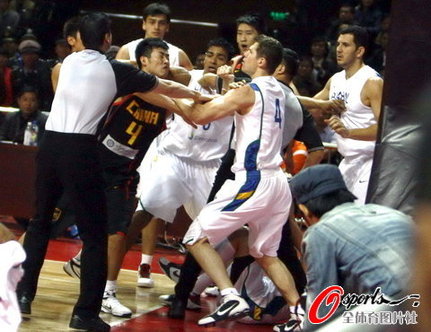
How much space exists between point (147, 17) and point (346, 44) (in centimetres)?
199

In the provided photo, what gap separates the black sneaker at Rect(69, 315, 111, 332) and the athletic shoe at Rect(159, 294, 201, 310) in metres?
1.29

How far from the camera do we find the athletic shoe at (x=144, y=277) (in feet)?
27.5

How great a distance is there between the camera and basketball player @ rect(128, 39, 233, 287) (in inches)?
325

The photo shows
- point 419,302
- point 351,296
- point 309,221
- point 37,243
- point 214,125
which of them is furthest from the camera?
point 214,125

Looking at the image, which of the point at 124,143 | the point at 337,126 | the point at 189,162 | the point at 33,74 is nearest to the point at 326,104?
the point at 337,126

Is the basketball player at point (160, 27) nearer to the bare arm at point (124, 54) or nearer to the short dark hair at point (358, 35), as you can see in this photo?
the bare arm at point (124, 54)

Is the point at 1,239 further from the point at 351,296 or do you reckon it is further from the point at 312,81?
the point at 312,81

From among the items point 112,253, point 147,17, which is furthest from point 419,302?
point 147,17

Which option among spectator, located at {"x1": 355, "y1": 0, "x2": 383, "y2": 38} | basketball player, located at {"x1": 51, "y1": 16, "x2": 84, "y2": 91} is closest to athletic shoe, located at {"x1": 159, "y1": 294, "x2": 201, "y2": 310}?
basketball player, located at {"x1": 51, "y1": 16, "x2": 84, "y2": 91}

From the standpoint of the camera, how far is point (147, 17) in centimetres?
937

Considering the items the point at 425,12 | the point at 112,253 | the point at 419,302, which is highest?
the point at 425,12

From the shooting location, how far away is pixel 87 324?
20.9ft

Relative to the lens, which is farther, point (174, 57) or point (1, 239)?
point (174, 57)

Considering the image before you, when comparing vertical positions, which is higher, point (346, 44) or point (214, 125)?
point (346, 44)
